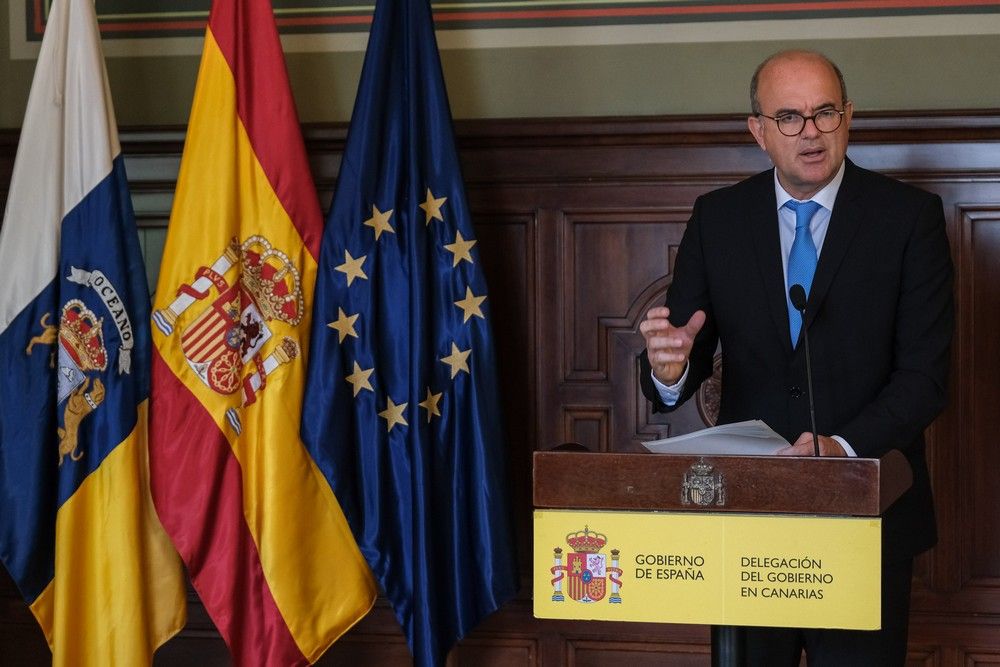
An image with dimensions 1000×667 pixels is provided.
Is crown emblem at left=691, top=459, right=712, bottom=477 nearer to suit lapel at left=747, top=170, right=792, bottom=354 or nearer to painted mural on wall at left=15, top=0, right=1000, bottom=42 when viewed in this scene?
suit lapel at left=747, top=170, right=792, bottom=354

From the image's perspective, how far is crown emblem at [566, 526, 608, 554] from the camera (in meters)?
1.87

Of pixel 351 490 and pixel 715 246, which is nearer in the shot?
pixel 715 246

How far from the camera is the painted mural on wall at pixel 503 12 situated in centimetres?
357

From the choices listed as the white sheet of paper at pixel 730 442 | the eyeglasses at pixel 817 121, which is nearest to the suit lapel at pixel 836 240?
the eyeglasses at pixel 817 121

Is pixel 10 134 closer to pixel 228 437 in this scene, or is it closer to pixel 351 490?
pixel 228 437

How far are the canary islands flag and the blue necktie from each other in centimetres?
179

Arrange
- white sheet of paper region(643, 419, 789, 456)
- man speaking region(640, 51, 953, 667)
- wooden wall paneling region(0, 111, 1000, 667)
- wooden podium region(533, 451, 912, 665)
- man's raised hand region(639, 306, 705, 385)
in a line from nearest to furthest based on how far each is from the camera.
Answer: wooden podium region(533, 451, 912, 665), white sheet of paper region(643, 419, 789, 456), man's raised hand region(639, 306, 705, 385), man speaking region(640, 51, 953, 667), wooden wall paneling region(0, 111, 1000, 667)

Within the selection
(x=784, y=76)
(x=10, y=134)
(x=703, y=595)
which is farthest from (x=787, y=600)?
(x=10, y=134)

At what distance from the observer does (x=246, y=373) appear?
10.8 ft

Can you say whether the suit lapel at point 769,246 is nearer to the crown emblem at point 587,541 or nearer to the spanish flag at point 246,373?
the crown emblem at point 587,541

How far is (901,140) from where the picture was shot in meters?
3.50

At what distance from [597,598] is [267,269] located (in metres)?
1.77

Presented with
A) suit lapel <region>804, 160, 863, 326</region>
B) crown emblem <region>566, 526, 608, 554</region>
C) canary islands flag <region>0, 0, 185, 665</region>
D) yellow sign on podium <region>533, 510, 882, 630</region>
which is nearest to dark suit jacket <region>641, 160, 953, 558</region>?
suit lapel <region>804, 160, 863, 326</region>

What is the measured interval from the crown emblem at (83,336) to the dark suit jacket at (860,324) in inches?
62.2
